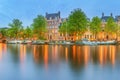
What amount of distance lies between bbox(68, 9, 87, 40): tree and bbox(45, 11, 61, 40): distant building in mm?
48069

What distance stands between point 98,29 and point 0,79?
8275cm

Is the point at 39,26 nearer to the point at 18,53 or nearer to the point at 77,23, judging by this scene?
the point at 77,23

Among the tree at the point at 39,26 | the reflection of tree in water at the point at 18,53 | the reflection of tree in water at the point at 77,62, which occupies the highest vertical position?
the tree at the point at 39,26

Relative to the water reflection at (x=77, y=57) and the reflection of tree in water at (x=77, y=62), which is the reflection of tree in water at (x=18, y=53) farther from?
the reflection of tree in water at (x=77, y=62)

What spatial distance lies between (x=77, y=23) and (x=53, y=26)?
5581 centimetres

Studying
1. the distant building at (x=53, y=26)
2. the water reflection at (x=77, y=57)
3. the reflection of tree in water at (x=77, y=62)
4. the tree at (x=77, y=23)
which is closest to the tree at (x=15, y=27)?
the distant building at (x=53, y=26)

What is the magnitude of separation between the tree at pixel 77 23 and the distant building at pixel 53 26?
48.1 metres

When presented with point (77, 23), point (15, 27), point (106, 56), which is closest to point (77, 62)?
point (106, 56)

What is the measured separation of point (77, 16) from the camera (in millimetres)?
83812

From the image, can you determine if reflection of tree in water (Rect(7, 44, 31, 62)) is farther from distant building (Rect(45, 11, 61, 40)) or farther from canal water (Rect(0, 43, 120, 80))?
distant building (Rect(45, 11, 61, 40))

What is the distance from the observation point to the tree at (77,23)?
82.0 meters

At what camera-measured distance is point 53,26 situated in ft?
450

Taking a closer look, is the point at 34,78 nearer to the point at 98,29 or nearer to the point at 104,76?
the point at 104,76

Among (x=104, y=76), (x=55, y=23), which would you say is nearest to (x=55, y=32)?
(x=55, y=23)
